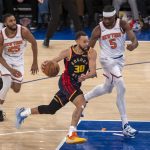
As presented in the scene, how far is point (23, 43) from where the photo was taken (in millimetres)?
8492

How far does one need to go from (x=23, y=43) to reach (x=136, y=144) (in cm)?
225

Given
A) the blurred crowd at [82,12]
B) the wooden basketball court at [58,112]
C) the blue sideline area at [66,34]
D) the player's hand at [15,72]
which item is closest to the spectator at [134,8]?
the blurred crowd at [82,12]

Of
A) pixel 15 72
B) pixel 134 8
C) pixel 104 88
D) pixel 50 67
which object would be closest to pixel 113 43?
pixel 104 88

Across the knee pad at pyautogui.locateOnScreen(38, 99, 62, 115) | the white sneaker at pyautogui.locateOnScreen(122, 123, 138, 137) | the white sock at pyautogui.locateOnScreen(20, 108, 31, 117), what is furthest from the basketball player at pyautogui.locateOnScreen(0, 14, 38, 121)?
the white sneaker at pyautogui.locateOnScreen(122, 123, 138, 137)

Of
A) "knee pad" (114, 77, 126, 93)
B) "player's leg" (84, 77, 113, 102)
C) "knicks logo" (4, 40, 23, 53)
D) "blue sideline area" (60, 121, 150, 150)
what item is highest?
"knicks logo" (4, 40, 23, 53)

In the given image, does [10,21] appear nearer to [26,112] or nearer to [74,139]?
[26,112]

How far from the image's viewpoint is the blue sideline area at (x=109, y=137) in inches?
293

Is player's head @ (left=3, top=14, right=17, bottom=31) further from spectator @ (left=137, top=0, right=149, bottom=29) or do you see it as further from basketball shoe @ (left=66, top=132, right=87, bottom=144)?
spectator @ (left=137, top=0, right=149, bottom=29)

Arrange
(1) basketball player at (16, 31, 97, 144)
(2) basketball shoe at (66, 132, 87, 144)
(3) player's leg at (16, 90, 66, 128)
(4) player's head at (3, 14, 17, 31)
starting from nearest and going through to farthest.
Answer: (2) basketball shoe at (66, 132, 87, 144) < (1) basketball player at (16, 31, 97, 144) < (3) player's leg at (16, 90, 66, 128) < (4) player's head at (3, 14, 17, 31)

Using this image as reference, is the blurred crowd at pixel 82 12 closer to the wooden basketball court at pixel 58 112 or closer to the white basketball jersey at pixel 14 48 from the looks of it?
the wooden basketball court at pixel 58 112

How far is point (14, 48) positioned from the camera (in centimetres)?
845

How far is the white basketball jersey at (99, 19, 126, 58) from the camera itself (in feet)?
26.6

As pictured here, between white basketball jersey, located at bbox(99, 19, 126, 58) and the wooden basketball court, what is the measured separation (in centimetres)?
107

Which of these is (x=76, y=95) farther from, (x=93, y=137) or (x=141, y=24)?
(x=141, y=24)
